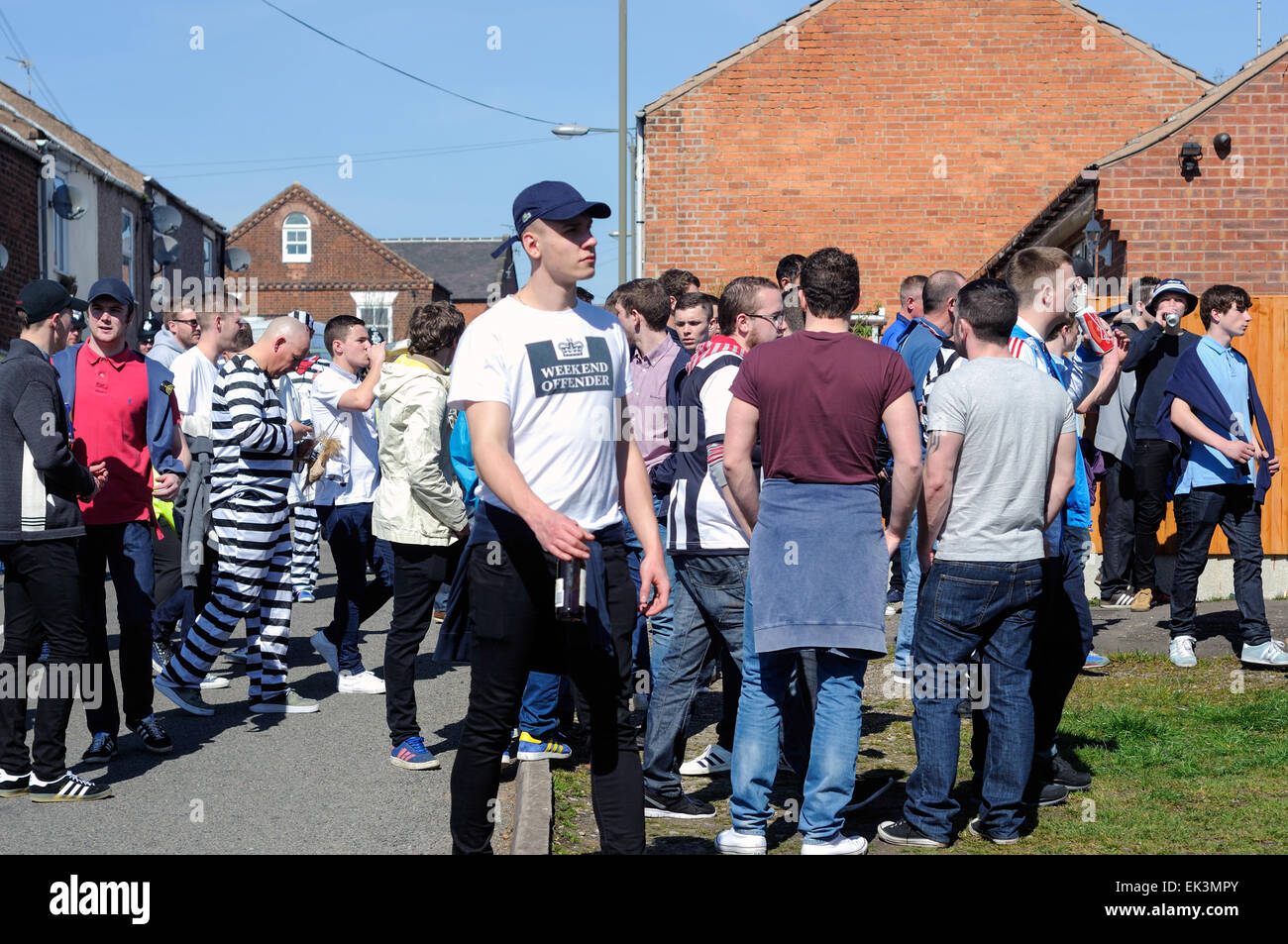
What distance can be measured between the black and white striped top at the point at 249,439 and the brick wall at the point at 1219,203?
980cm

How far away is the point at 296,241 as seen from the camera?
208 ft

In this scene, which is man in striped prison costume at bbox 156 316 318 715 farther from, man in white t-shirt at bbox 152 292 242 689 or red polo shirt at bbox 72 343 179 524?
man in white t-shirt at bbox 152 292 242 689

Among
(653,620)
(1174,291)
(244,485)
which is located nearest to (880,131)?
(1174,291)

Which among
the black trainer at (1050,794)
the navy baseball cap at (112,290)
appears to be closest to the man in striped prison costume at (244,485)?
the navy baseball cap at (112,290)

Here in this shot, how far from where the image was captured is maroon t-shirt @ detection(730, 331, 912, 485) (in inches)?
187

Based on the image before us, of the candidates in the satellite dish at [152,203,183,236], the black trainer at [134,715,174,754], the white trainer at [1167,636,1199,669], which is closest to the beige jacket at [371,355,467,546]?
the black trainer at [134,715,174,754]

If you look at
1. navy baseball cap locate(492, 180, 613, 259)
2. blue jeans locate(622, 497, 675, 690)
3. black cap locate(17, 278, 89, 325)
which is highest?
navy baseball cap locate(492, 180, 613, 259)

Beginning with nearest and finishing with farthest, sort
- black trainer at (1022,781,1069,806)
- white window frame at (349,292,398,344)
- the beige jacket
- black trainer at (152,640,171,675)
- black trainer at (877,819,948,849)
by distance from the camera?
black trainer at (877,819,948,849)
black trainer at (1022,781,1069,806)
the beige jacket
black trainer at (152,640,171,675)
white window frame at (349,292,398,344)

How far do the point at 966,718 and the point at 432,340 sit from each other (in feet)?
11.7

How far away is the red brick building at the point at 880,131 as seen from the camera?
76.8ft

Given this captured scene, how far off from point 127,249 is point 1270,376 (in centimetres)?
2867

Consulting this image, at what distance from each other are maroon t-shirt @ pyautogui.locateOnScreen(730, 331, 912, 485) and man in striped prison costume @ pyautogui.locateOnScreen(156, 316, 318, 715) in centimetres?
352

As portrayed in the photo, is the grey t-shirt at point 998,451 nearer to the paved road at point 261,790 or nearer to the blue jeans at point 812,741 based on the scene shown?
the blue jeans at point 812,741
